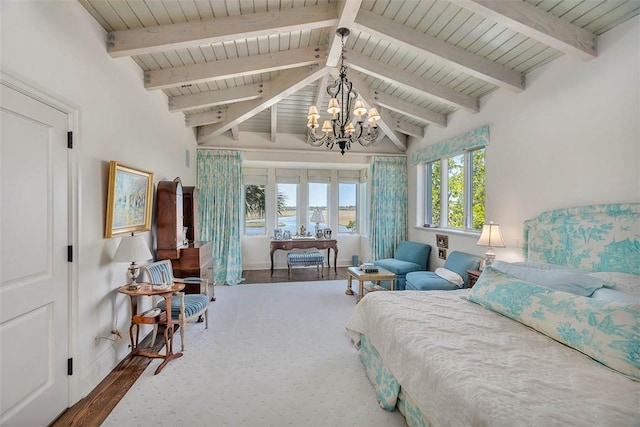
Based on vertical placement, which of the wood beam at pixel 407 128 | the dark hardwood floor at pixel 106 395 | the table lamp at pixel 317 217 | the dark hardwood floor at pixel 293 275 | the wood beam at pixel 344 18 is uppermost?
the wood beam at pixel 344 18

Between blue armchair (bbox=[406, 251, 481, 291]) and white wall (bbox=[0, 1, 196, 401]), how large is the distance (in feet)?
11.3

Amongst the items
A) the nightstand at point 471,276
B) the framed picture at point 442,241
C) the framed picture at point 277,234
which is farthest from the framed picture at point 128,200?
the framed picture at point 442,241

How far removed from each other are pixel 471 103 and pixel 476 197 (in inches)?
51.8

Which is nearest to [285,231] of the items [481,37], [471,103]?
[471,103]

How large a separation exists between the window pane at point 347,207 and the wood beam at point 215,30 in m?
4.66

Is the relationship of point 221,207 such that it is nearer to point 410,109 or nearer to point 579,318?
point 410,109

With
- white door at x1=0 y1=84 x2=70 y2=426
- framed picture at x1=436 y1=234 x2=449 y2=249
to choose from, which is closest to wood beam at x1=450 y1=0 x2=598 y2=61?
framed picture at x1=436 y1=234 x2=449 y2=249

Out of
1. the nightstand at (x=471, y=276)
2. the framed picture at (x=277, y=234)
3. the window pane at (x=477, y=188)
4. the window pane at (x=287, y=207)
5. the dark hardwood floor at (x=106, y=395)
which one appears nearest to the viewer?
the dark hardwood floor at (x=106, y=395)

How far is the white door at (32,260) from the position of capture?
1.57 m

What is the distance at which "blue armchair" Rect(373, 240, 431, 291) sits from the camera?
469cm

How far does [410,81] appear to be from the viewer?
3.81 meters

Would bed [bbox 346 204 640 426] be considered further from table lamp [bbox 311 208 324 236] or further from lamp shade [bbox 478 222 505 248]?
table lamp [bbox 311 208 324 236]

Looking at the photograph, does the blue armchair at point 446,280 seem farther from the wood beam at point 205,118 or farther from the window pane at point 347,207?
the wood beam at point 205,118

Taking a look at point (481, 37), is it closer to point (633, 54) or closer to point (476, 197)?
point (633, 54)
